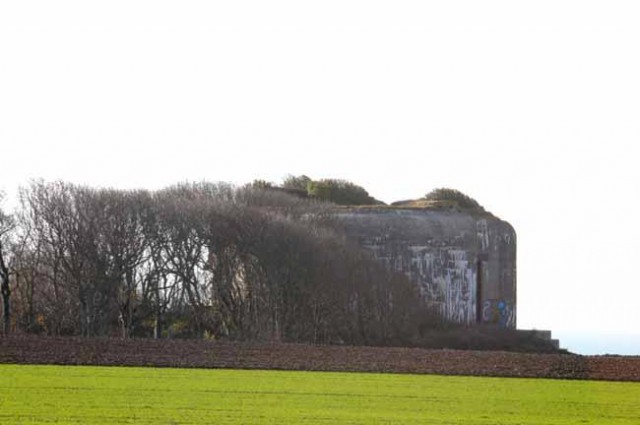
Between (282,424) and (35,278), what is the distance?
105 feet

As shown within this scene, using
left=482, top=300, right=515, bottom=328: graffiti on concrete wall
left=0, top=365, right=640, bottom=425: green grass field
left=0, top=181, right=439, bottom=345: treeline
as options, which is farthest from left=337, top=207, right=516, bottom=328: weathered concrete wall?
left=0, top=365, right=640, bottom=425: green grass field

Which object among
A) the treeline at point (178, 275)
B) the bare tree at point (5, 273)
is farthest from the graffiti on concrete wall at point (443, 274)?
the bare tree at point (5, 273)

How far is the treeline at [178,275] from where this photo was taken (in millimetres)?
49938

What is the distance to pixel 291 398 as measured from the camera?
2598 cm

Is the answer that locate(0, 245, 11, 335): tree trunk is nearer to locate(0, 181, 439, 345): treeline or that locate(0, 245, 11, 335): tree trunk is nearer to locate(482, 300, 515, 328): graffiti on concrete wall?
locate(0, 181, 439, 345): treeline

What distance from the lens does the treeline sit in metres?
49.9

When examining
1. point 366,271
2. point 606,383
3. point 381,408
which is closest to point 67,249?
point 366,271

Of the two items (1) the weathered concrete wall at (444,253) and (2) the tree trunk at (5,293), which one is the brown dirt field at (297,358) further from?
(1) the weathered concrete wall at (444,253)

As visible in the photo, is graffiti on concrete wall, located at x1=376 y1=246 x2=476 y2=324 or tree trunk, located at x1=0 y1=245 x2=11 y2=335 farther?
graffiti on concrete wall, located at x1=376 y1=246 x2=476 y2=324

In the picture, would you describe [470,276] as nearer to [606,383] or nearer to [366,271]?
[366,271]

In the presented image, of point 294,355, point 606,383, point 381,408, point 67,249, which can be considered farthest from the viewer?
point 67,249

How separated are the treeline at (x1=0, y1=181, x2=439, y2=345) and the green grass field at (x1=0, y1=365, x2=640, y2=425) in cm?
1675

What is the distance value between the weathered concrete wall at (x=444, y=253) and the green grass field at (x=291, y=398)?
2507cm

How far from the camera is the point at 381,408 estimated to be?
2453 cm
